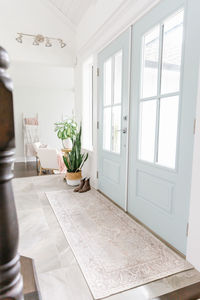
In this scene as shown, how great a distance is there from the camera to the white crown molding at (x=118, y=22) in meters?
1.98

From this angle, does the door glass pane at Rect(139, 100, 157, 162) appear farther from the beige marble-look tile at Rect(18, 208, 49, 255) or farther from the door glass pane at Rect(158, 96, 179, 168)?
the beige marble-look tile at Rect(18, 208, 49, 255)

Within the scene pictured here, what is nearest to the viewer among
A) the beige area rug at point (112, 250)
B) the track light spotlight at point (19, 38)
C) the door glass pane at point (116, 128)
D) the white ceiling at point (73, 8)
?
the beige area rug at point (112, 250)

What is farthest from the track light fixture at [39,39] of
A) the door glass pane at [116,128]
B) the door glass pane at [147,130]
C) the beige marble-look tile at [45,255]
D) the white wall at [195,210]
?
the beige marble-look tile at [45,255]

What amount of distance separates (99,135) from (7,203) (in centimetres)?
279

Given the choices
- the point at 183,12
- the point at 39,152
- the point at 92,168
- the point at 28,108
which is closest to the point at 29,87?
the point at 28,108

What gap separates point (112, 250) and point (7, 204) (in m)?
1.63

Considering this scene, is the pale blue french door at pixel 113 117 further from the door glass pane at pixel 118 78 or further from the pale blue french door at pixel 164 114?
the pale blue french door at pixel 164 114

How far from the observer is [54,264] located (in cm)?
158

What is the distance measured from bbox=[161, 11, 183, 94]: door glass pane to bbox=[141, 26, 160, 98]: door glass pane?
0.10 meters

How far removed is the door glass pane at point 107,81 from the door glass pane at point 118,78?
0.15 m

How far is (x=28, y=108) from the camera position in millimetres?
6480

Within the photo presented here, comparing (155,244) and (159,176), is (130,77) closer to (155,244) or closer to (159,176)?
(159,176)

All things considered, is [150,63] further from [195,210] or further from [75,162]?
[75,162]

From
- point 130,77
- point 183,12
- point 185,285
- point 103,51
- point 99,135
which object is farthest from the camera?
point 99,135
